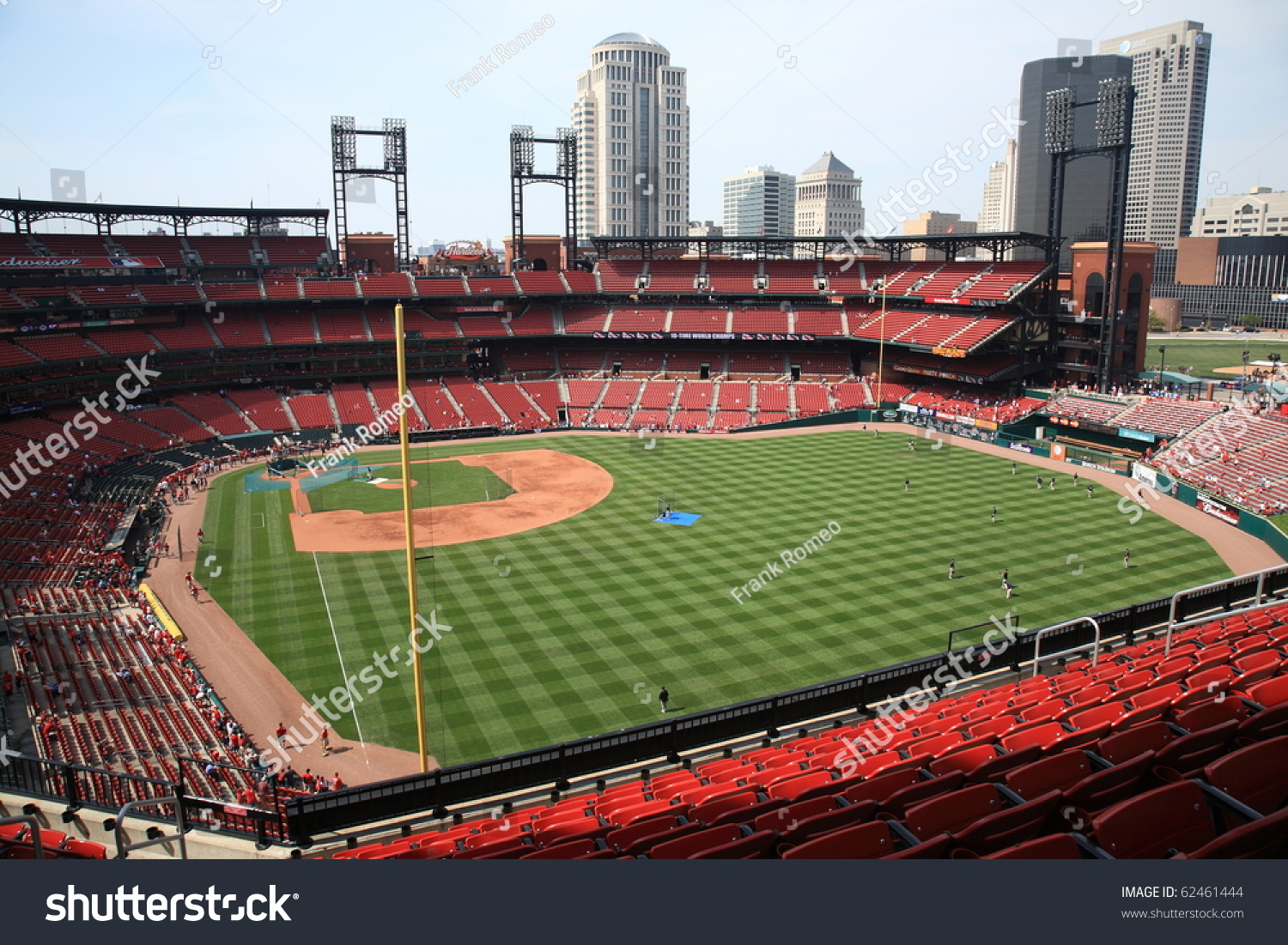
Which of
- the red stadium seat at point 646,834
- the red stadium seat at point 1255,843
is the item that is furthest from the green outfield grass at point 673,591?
the red stadium seat at point 1255,843

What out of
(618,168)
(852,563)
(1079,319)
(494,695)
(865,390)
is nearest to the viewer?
(494,695)

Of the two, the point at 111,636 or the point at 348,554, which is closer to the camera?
the point at 111,636

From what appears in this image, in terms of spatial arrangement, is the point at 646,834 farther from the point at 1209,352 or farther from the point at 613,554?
the point at 1209,352

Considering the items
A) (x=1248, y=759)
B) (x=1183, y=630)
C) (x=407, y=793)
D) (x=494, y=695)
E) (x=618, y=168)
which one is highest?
(x=618, y=168)

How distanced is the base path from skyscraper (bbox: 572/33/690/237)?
460 feet

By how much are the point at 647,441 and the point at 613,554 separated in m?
29.2

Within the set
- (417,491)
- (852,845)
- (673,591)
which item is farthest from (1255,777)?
(417,491)

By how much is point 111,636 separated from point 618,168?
558 feet

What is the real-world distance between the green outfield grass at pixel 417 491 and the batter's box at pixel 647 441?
1293 centimetres

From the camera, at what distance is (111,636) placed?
3095cm

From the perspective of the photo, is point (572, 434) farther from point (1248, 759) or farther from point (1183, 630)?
point (1248, 759)

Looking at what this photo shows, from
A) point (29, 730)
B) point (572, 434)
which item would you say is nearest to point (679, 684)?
point (29, 730)

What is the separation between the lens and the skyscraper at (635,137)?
182 meters

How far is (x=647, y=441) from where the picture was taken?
69688 mm
